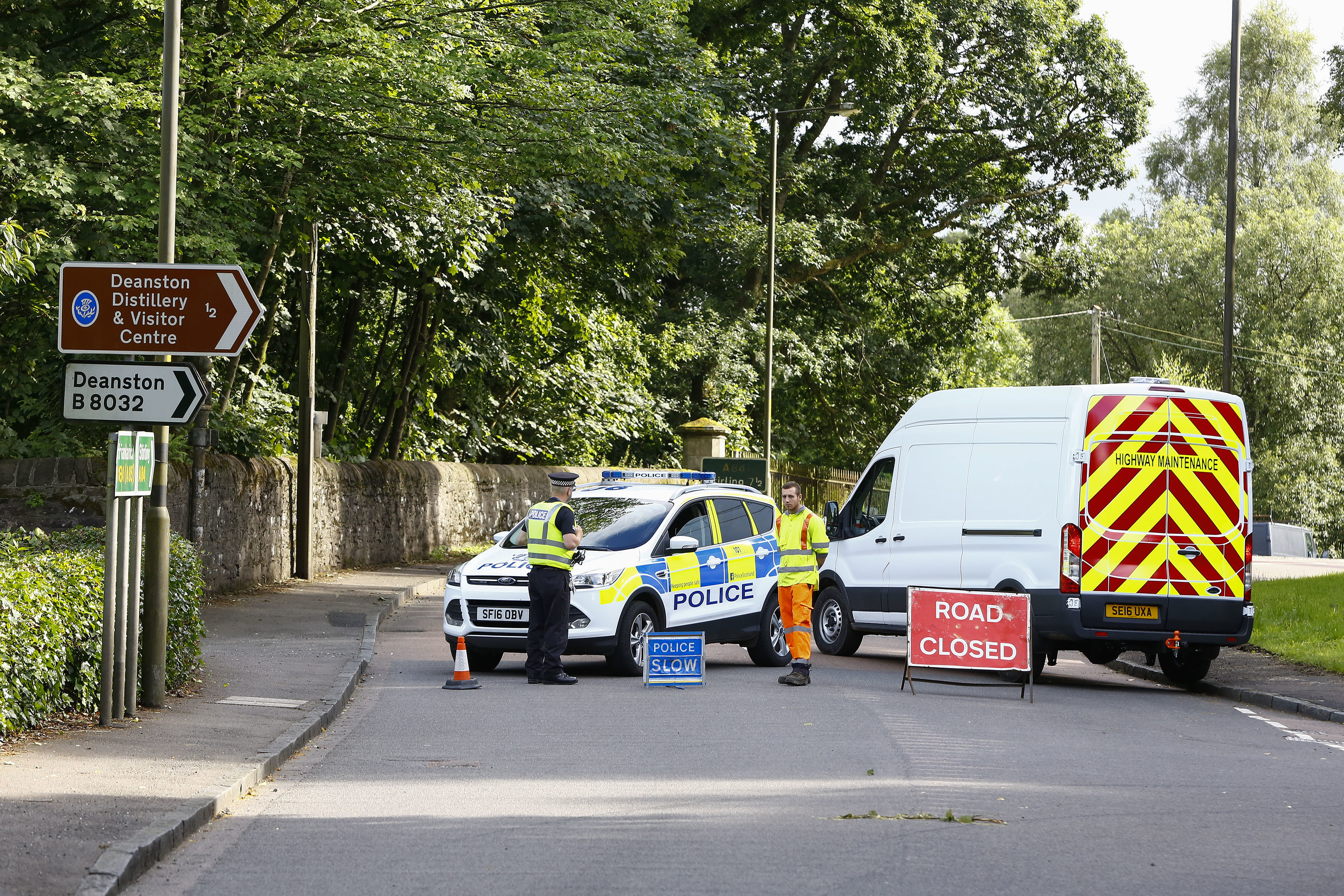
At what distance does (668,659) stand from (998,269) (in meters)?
27.9

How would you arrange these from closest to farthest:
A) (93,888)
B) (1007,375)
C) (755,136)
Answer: (93,888), (755,136), (1007,375)

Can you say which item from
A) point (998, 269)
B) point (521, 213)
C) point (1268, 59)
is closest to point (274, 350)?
point (521, 213)

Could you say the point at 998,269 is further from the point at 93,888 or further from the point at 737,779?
the point at 93,888

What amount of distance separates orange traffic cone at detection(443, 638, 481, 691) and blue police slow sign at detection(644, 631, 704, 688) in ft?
4.86

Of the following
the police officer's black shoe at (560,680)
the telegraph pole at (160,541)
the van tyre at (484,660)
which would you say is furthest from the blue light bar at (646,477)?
the telegraph pole at (160,541)

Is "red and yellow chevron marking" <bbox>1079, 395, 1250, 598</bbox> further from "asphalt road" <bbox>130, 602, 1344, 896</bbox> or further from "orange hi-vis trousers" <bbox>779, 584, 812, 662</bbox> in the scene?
"orange hi-vis trousers" <bbox>779, 584, 812, 662</bbox>

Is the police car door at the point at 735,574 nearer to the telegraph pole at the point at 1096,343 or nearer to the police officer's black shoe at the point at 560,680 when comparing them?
the police officer's black shoe at the point at 560,680

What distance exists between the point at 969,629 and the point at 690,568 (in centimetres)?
268

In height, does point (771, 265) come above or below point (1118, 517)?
above

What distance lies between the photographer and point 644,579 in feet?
46.5

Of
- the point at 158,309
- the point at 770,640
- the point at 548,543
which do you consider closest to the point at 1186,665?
the point at 770,640

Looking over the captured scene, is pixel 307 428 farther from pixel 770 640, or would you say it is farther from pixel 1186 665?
pixel 1186 665

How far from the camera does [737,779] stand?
877 cm

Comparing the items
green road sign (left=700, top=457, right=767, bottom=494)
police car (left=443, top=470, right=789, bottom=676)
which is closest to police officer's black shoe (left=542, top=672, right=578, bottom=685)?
police car (left=443, top=470, right=789, bottom=676)
